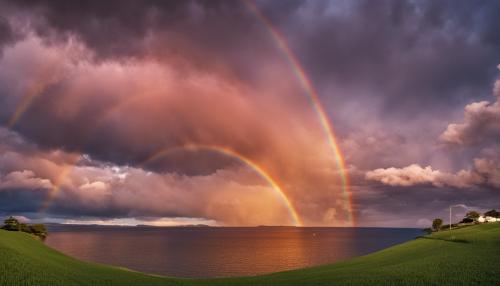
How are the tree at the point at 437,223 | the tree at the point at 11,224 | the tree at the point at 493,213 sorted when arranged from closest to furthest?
the tree at the point at 11,224 < the tree at the point at 493,213 < the tree at the point at 437,223

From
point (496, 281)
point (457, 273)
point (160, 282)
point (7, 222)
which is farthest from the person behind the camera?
point (7, 222)

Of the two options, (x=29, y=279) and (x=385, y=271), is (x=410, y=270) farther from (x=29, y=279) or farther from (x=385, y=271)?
(x=29, y=279)

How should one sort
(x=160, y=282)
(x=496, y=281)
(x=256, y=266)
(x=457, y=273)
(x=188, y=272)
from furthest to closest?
(x=256, y=266) → (x=188, y=272) → (x=160, y=282) → (x=457, y=273) → (x=496, y=281)

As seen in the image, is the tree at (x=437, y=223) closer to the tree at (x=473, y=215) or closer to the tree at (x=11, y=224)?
the tree at (x=473, y=215)

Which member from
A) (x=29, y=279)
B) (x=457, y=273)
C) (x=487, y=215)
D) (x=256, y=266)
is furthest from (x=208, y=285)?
(x=487, y=215)

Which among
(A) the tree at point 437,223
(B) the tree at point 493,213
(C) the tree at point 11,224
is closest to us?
(C) the tree at point 11,224

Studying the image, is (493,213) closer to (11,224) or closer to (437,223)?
(437,223)

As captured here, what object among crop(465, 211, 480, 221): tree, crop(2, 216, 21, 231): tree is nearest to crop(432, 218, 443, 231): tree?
crop(465, 211, 480, 221): tree

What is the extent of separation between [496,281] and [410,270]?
27.6ft

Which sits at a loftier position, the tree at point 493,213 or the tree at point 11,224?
the tree at point 493,213

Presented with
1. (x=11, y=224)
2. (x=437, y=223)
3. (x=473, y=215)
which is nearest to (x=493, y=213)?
(x=473, y=215)

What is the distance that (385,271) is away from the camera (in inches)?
1383

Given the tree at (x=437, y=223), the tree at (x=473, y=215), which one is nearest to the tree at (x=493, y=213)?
the tree at (x=473, y=215)

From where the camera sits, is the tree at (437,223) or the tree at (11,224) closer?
the tree at (11,224)
